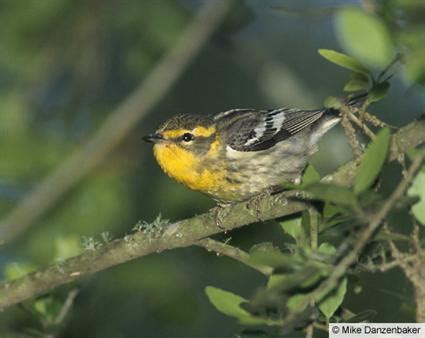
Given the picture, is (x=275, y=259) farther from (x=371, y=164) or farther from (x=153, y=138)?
(x=153, y=138)

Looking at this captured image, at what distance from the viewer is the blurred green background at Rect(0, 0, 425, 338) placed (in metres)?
5.40

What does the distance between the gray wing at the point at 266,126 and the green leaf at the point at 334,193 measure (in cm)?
325

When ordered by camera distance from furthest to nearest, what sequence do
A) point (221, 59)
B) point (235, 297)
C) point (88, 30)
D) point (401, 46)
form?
point (221, 59) → point (88, 30) → point (235, 297) → point (401, 46)

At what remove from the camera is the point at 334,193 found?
2055 millimetres

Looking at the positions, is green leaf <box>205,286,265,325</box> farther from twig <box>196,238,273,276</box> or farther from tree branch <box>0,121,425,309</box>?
tree branch <box>0,121,425,309</box>

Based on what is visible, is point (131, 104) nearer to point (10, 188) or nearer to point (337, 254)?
point (10, 188)

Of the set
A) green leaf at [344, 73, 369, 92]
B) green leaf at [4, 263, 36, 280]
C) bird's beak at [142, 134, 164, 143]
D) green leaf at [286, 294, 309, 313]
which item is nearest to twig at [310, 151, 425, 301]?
green leaf at [286, 294, 309, 313]

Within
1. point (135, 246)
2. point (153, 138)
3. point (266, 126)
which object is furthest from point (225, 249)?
point (266, 126)

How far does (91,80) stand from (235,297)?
3.75 m

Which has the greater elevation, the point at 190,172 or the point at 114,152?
the point at 114,152

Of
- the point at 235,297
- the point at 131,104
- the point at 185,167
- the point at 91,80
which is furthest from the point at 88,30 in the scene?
the point at 235,297

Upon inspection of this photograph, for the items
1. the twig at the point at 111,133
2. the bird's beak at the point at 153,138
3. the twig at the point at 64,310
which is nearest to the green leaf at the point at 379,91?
the twig at the point at 64,310

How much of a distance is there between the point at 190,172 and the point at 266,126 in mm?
668

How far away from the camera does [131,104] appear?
17.3 feet
